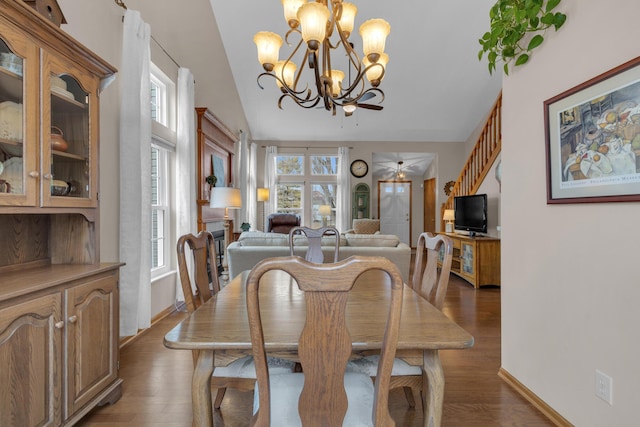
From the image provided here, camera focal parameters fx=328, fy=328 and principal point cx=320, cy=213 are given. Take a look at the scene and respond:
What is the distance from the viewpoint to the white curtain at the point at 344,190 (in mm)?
7761

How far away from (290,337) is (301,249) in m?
2.39

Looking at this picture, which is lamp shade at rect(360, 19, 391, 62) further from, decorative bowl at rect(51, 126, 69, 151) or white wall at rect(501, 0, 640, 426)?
decorative bowl at rect(51, 126, 69, 151)

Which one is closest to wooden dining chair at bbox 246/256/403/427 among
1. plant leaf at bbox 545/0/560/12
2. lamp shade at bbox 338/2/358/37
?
plant leaf at bbox 545/0/560/12

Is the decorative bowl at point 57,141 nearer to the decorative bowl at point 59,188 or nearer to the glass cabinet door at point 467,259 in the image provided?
the decorative bowl at point 59,188

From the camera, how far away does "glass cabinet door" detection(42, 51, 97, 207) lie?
1.57 m

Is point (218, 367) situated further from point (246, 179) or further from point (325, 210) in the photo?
→ point (325, 210)

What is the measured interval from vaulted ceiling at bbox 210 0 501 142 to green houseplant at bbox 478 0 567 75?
129 inches

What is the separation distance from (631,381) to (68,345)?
8.40 ft

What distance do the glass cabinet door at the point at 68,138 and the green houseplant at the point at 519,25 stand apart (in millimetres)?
2297

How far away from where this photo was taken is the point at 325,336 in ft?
2.89

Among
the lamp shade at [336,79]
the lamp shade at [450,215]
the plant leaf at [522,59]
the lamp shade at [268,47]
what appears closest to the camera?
the plant leaf at [522,59]

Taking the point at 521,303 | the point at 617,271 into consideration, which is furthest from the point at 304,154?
the point at 617,271

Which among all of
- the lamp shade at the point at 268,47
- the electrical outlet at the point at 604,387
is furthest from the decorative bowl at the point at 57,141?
the electrical outlet at the point at 604,387

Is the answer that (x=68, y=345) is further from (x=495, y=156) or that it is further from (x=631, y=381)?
(x=495, y=156)
